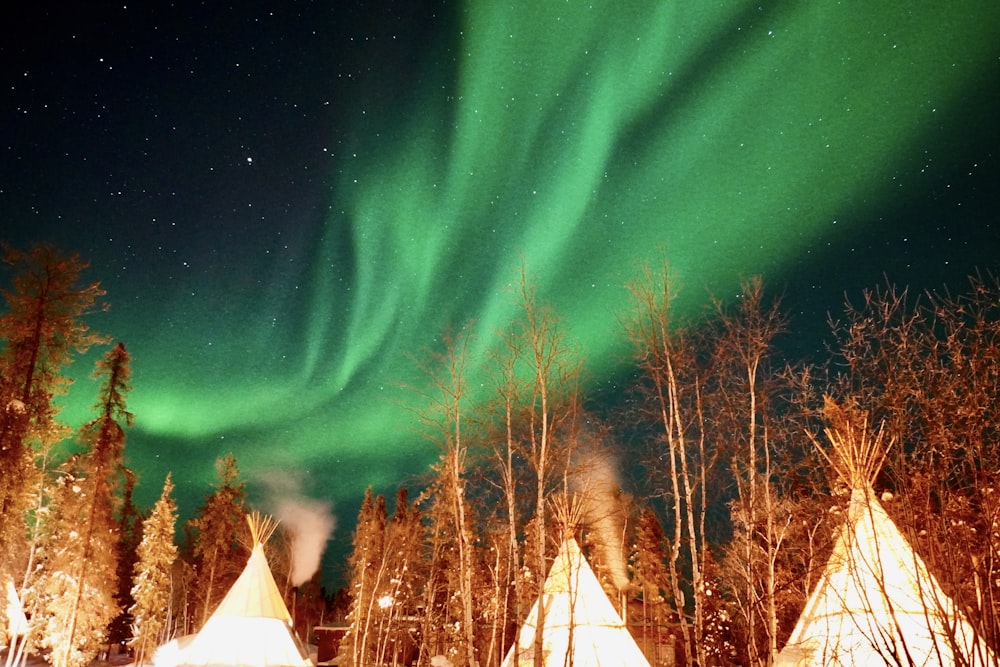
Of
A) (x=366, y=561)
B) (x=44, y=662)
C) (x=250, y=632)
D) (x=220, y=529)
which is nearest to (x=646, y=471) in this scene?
(x=250, y=632)

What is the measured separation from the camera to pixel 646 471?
15.2 metres

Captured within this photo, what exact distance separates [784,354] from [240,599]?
50.1ft

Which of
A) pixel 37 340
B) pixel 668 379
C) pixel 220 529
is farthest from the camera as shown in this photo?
pixel 220 529

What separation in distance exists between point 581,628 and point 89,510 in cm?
1821

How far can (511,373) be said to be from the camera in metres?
14.7

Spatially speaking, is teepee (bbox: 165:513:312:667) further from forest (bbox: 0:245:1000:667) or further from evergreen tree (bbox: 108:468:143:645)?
evergreen tree (bbox: 108:468:143:645)

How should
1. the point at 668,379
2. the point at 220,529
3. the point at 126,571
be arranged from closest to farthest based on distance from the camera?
the point at 668,379 < the point at 220,529 < the point at 126,571

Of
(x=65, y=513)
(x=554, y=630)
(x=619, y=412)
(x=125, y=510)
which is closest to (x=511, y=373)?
(x=619, y=412)

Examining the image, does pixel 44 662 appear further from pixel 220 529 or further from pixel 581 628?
pixel 581 628

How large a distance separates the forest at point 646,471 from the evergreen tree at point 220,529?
0.32 feet

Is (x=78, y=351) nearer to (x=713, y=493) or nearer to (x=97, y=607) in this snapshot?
(x=97, y=607)

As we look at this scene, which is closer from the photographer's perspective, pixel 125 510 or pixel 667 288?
Answer: pixel 667 288

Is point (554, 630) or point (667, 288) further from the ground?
point (667, 288)

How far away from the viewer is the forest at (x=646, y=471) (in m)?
4.14
